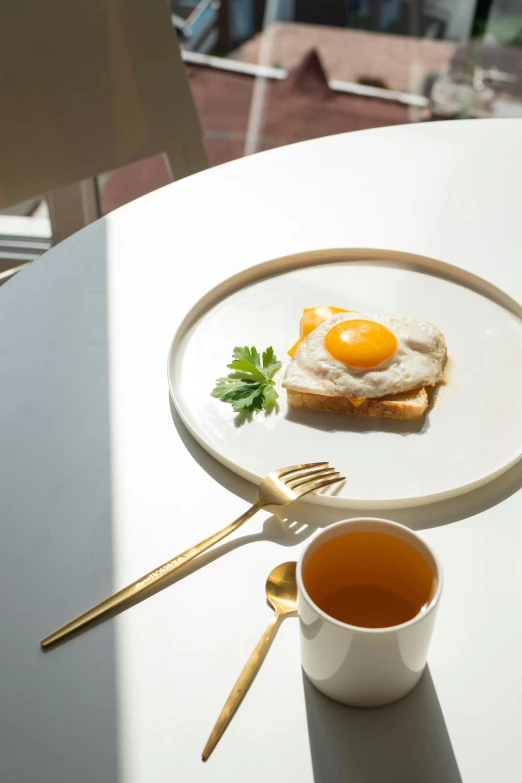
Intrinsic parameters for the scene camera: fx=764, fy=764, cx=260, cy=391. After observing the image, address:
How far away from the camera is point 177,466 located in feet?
3.09

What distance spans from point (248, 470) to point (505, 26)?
3.26 m

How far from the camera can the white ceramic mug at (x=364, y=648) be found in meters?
0.62

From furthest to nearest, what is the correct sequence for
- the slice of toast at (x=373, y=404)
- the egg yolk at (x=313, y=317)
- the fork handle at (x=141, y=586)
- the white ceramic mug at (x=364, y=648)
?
the egg yolk at (x=313, y=317) → the slice of toast at (x=373, y=404) → the fork handle at (x=141, y=586) → the white ceramic mug at (x=364, y=648)

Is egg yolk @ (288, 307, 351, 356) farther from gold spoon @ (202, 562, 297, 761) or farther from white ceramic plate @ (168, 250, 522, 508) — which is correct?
gold spoon @ (202, 562, 297, 761)

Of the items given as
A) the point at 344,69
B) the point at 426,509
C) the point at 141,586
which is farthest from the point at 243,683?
the point at 344,69

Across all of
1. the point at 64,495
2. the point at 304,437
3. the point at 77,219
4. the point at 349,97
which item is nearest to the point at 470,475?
the point at 304,437

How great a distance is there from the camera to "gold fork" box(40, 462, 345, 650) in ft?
2.50

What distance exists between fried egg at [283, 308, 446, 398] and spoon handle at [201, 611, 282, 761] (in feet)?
1.07

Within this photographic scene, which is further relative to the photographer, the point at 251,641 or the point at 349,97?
the point at 349,97

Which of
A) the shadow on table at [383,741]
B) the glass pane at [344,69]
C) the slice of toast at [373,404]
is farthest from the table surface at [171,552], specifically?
the glass pane at [344,69]

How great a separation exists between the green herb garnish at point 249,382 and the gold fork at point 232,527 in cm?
13

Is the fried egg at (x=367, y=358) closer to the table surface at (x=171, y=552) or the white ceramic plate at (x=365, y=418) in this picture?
the white ceramic plate at (x=365, y=418)

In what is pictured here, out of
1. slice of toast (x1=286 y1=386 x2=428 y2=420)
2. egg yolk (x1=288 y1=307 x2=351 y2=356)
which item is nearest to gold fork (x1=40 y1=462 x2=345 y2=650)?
slice of toast (x1=286 y1=386 x2=428 y2=420)

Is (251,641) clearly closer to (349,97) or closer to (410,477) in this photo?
(410,477)
